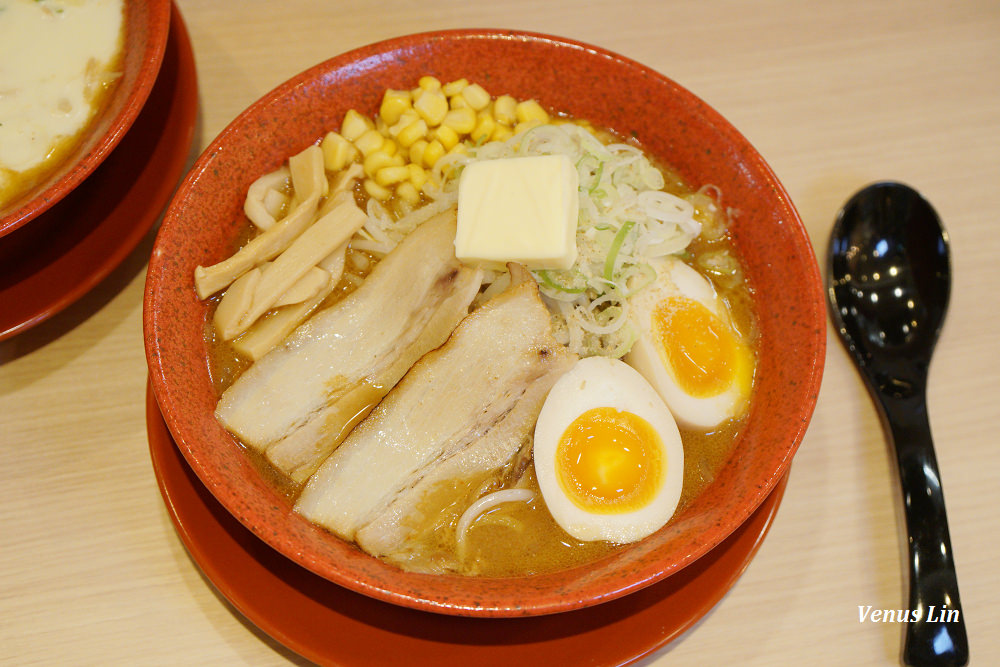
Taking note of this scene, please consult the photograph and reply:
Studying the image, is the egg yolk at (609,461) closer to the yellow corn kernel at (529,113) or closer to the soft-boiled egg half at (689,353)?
the soft-boiled egg half at (689,353)

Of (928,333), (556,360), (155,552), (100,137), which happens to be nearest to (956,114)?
(928,333)

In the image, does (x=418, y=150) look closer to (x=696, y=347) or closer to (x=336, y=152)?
(x=336, y=152)

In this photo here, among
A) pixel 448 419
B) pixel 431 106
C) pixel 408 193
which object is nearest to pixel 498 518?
pixel 448 419

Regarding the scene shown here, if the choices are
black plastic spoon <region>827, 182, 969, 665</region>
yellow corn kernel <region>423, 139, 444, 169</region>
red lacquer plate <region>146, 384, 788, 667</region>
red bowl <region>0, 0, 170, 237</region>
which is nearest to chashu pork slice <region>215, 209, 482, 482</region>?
red lacquer plate <region>146, 384, 788, 667</region>

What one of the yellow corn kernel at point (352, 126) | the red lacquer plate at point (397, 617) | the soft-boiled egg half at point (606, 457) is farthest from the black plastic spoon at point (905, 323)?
the yellow corn kernel at point (352, 126)

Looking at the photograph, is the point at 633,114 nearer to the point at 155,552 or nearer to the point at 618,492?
the point at 618,492

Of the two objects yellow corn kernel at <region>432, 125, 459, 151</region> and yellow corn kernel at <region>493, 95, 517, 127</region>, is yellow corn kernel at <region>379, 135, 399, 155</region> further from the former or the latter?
yellow corn kernel at <region>493, 95, 517, 127</region>
